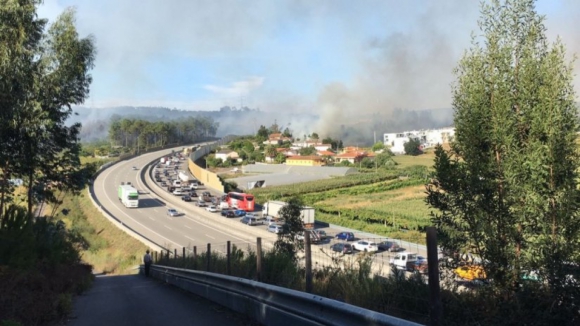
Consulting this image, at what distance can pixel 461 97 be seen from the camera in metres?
7.44

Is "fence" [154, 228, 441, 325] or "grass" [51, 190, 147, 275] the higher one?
"fence" [154, 228, 441, 325]

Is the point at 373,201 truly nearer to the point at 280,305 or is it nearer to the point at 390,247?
the point at 390,247

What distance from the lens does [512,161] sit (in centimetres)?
621

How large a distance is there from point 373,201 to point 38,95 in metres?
59.8

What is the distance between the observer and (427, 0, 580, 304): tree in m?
5.84

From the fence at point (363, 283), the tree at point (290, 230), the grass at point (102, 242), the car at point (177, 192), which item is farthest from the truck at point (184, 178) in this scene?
the fence at point (363, 283)

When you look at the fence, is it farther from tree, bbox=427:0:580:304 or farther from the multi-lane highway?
the multi-lane highway

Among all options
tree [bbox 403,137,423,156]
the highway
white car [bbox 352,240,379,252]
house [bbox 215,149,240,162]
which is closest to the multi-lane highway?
the highway

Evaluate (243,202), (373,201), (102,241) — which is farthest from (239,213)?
(373,201)

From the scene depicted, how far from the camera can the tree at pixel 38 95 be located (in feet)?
49.0

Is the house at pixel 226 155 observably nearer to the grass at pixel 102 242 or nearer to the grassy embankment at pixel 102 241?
the grassy embankment at pixel 102 241

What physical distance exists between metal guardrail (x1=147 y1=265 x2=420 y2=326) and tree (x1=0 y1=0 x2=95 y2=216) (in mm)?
10045

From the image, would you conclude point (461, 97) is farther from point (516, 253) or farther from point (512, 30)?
point (516, 253)

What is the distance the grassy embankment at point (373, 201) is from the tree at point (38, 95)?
49.4ft
